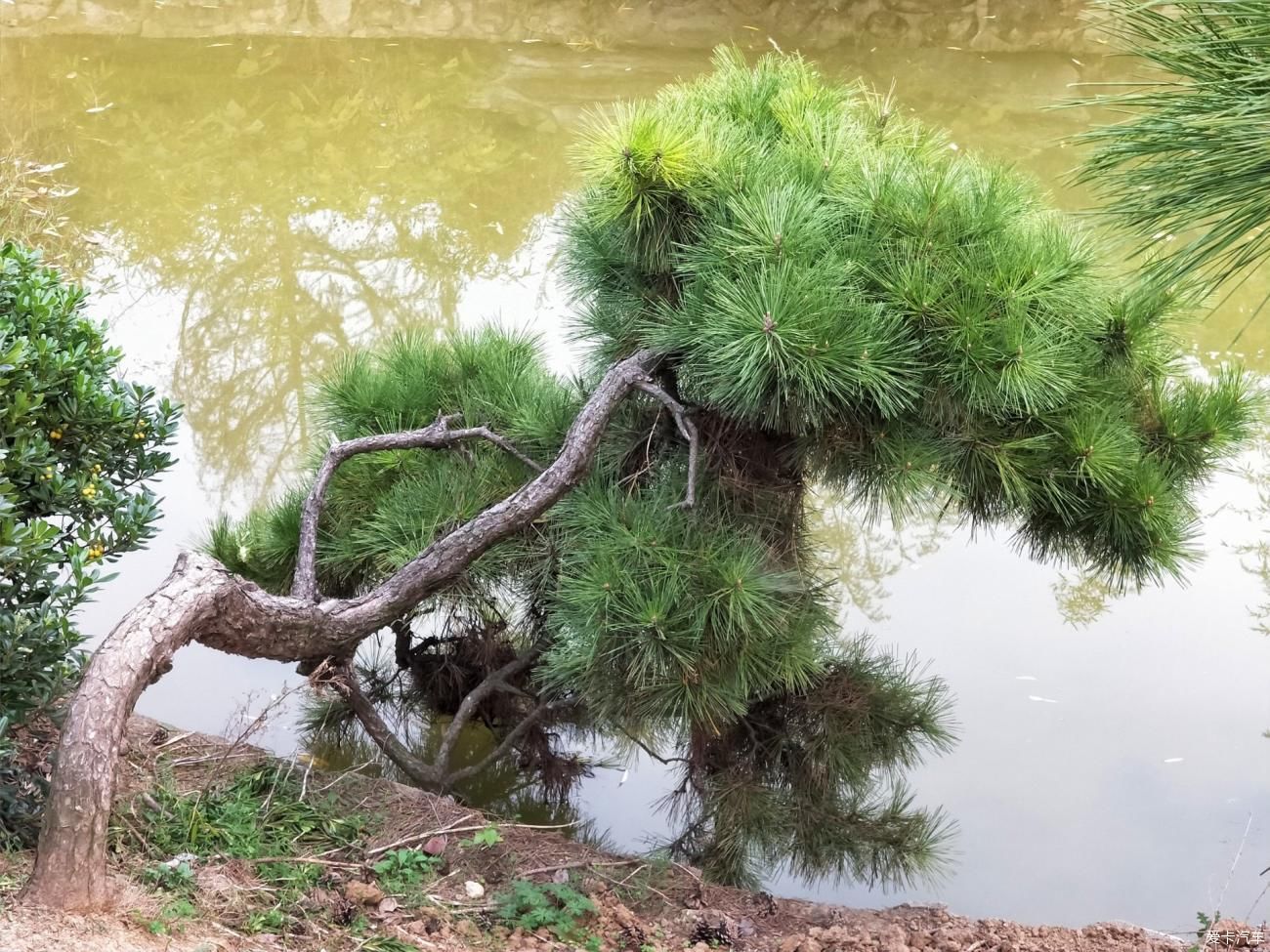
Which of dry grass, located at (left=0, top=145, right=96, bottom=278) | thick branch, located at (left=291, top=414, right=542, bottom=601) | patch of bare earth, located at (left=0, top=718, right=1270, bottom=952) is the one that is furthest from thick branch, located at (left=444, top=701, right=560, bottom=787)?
dry grass, located at (left=0, top=145, right=96, bottom=278)

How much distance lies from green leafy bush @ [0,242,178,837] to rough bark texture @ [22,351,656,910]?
0.17m

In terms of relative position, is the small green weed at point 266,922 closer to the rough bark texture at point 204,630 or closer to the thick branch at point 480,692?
the rough bark texture at point 204,630

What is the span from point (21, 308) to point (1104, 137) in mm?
1538

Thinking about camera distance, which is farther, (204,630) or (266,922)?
(204,630)

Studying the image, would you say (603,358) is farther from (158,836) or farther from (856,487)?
(158,836)

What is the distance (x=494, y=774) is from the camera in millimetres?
2658

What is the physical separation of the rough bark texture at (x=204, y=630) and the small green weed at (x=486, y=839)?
369 millimetres

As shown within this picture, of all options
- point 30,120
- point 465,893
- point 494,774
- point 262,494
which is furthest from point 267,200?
point 465,893

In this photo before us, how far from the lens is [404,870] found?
188cm

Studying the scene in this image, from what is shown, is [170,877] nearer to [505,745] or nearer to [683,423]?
[505,745]

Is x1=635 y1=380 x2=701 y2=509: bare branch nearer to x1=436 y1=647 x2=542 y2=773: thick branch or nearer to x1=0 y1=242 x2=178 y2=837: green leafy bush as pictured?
x1=436 y1=647 x2=542 y2=773: thick branch

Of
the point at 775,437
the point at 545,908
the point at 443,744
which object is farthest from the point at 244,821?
the point at 775,437

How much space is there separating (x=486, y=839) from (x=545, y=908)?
17cm

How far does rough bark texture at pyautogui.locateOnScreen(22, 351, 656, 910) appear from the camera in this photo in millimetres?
1482
